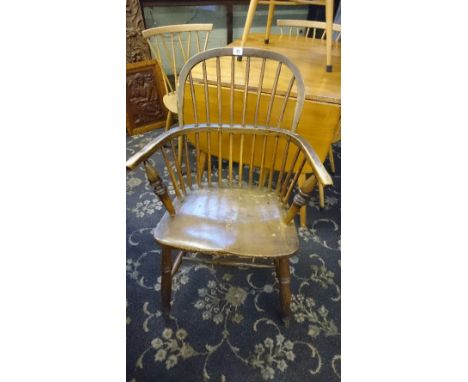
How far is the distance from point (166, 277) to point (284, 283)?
50cm

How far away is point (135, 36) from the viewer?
2.27 m

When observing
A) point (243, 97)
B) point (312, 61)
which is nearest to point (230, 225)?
point (243, 97)

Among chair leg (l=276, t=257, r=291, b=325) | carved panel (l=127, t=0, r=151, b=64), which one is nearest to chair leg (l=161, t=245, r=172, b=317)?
chair leg (l=276, t=257, r=291, b=325)

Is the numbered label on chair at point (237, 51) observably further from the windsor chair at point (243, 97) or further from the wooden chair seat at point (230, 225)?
the wooden chair seat at point (230, 225)

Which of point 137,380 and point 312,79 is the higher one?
point 312,79

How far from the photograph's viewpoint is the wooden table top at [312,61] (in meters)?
1.36

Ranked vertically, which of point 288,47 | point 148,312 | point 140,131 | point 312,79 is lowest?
point 148,312

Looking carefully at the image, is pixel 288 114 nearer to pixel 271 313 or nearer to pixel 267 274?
pixel 267 274

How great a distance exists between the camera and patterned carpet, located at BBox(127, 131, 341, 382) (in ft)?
3.85

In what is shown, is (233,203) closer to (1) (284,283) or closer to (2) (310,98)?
(1) (284,283)

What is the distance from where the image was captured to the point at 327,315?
1347 mm

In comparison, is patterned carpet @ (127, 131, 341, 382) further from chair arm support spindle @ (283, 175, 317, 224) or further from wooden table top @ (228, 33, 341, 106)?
wooden table top @ (228, 33, 341, 106)

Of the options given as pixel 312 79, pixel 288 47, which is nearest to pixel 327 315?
pixel 312 79

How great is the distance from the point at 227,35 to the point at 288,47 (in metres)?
1.12
